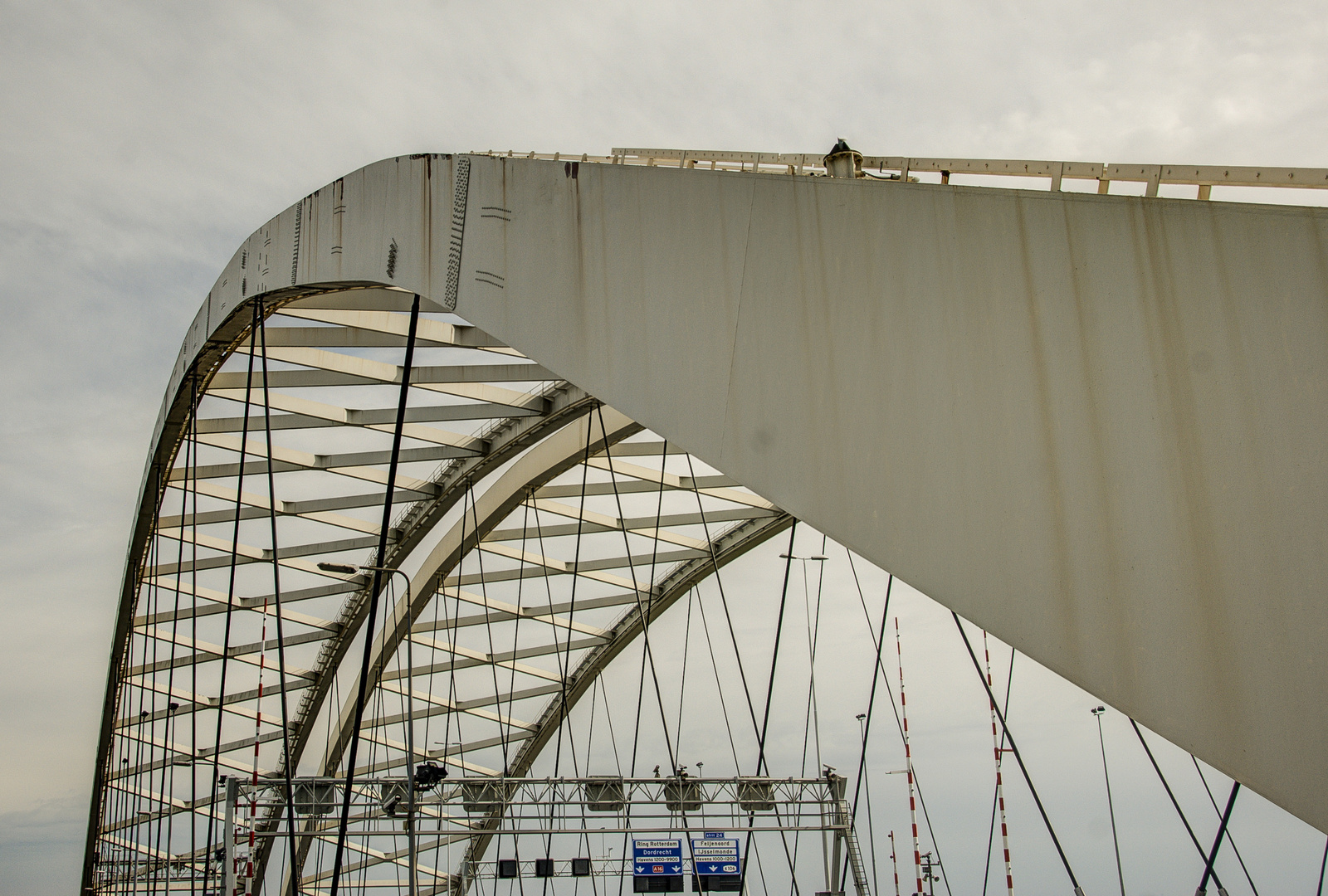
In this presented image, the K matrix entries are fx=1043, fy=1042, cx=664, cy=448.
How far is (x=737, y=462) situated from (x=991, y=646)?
30.1 m

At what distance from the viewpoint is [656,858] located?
2769cm

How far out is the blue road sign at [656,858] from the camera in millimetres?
27562

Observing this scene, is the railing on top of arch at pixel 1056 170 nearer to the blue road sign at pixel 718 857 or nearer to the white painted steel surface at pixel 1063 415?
the white painted steel surface at pixel 1063 415

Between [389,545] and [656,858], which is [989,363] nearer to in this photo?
[389,545]

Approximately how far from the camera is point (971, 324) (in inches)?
174

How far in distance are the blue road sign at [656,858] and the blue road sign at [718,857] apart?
29.0 inches

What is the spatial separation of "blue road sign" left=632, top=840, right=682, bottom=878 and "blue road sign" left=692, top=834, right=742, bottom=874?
0.74m

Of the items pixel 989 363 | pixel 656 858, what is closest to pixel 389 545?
pixel 656 858

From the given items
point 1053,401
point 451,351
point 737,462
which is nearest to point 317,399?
point 451,351

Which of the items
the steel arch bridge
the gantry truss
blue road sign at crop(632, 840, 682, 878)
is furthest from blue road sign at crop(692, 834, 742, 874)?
the steel arch bridge

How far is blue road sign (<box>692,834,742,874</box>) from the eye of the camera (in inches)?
1057

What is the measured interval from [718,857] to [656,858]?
1730 mm

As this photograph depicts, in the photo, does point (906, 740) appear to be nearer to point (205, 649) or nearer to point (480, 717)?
point (480, 717)

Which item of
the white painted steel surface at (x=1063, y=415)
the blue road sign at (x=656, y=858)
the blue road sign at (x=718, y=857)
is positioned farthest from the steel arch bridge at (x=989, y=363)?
the blue road sign at (x=656, y=858)
